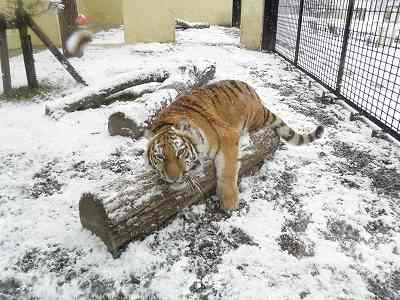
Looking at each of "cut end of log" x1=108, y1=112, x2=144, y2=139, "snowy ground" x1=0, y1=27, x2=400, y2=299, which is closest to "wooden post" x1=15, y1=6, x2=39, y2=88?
"snowy ground" x1=0, y1=27, x2=400, y2=299

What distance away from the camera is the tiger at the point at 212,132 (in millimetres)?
2150

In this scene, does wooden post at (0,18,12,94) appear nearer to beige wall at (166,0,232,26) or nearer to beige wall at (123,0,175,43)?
beige wall at (123,0,175,43)

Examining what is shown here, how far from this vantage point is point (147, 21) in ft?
29.7

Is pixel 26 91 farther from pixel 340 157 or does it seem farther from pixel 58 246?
pixel 340 157

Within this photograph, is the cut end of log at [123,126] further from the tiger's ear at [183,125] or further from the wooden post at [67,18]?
the wooden post at [67,18]

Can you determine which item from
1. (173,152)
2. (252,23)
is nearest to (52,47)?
(173,152)

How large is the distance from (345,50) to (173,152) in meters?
3.84

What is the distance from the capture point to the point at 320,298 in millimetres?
1992

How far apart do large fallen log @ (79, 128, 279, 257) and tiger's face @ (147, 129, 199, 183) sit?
241 millimetres

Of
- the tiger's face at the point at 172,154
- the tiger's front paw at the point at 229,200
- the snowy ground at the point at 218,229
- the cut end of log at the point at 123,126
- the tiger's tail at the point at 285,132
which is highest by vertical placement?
the tiger's face at the point at 172,154

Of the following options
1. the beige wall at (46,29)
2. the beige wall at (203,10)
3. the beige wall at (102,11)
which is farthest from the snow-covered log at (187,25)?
the beige wall at (46,29)

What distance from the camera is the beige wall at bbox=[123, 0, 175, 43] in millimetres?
8875

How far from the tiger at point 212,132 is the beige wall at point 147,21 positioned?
→ 6.70 m

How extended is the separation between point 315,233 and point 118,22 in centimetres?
1167
